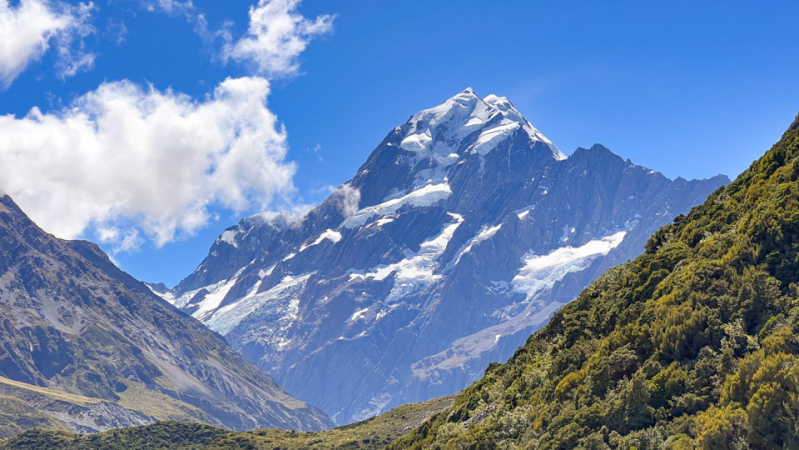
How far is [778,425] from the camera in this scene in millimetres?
39250

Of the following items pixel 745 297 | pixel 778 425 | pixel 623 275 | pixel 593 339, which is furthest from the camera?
pixel 623 275

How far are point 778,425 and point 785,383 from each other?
2.26m

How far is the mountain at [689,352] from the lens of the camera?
41.7 meters

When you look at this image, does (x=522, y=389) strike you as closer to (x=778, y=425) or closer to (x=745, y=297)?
(x=745, y=297)

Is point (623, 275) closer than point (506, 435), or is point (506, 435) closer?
point (506, 435)

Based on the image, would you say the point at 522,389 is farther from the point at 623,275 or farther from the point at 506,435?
the point at 623,275

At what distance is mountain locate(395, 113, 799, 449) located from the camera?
41744 millimetres

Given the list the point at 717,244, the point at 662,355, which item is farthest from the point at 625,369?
the point at 717,244

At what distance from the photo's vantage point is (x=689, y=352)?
51.0m

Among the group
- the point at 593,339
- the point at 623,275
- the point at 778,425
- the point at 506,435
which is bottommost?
the point at 778,425

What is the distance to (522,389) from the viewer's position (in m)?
69.5

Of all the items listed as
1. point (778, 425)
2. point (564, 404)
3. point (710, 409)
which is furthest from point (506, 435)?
point (778, 425)

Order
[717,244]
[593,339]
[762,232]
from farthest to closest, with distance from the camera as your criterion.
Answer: [593,339]
[717,244]
[762,232]

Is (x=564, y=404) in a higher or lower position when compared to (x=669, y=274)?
lower
